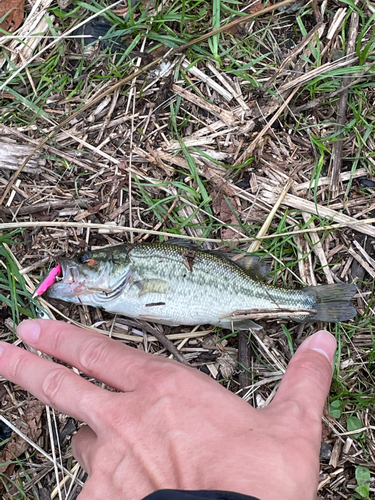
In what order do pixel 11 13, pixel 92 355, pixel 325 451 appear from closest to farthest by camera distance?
pixel 92 355, pixel 325 451, pixel 11 13

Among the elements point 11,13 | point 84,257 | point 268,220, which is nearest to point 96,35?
point 11,13

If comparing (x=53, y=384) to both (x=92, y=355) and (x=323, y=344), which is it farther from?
(x=323, y=344)

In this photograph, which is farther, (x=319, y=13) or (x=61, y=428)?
(x=319, y=13)

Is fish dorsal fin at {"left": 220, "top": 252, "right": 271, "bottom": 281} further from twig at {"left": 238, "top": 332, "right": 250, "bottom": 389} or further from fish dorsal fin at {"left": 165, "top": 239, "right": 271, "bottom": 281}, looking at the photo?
twig at {"left": 238, "top": 332, "right": 250, "bottom": 389}

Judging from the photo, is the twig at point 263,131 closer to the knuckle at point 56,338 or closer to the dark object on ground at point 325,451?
the knuckle at point 56,338

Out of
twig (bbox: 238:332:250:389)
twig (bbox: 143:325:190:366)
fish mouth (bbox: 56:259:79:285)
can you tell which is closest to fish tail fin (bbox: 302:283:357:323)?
twig (bbox: 238:332:250:389)

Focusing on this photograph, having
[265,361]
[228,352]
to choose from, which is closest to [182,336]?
[228,352]

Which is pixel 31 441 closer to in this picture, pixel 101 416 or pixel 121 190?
pixel 101 416
